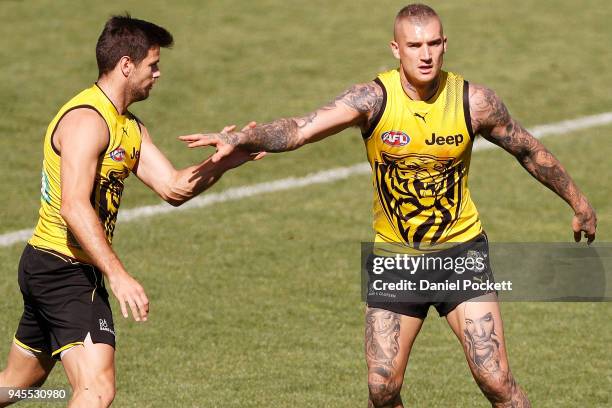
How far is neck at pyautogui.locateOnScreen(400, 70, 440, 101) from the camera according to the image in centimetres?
833

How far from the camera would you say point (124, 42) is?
818 centimetres

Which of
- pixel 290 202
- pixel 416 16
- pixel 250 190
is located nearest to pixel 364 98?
pixel 416 16

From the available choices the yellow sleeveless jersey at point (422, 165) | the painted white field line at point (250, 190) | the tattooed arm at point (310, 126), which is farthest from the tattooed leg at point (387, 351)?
the painted white field line at point (250, 190)

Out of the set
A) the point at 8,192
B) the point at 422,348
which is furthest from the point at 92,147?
the point at 8,192

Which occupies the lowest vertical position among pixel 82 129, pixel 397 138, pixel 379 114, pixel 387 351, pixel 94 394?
pixel 94 394

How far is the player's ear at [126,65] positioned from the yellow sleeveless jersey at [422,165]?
1639mm

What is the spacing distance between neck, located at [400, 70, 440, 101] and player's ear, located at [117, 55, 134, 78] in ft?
5.95

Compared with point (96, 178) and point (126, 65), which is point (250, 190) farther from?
point (96, 178)

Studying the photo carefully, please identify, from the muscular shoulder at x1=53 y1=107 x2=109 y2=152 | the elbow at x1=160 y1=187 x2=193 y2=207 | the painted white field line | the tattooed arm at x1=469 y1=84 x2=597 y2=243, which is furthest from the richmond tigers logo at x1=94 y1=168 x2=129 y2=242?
the painted white field line

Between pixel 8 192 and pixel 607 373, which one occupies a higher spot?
pixel 8 192

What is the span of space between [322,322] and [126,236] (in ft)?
10.5

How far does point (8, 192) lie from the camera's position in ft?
49.3

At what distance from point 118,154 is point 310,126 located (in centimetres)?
126

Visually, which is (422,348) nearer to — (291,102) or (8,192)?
(8,192)
